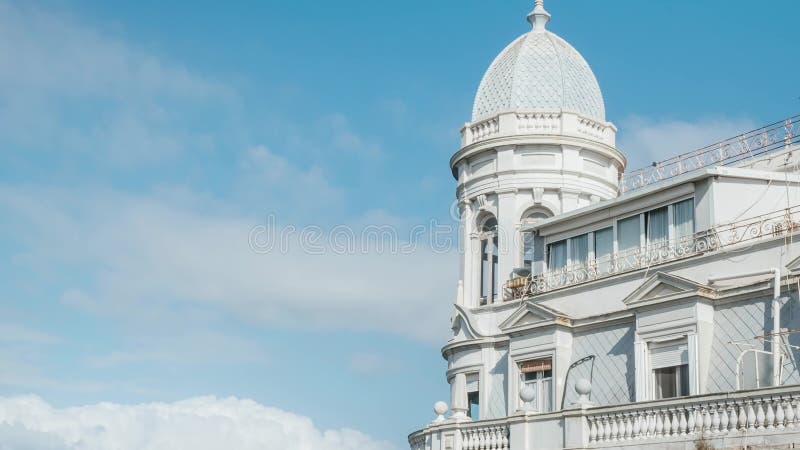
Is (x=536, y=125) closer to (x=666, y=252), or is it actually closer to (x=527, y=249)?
(x=527, y=249)

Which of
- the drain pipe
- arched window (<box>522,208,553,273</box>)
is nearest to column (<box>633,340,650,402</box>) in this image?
the drain pipe

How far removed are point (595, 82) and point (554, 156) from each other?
5.22m

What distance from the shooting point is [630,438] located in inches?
1185

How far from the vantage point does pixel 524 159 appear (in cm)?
4491

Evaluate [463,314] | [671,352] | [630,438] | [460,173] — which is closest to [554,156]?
[460,173]

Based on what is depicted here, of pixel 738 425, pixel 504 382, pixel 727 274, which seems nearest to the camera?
pixel 738 425

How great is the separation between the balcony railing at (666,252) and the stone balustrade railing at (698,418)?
6627 millimetres

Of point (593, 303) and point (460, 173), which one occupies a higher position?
point (460, 173)

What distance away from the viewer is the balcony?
1037 inches

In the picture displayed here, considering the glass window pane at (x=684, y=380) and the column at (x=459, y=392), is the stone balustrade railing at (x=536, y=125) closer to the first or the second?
the column at (x=459, y=392)

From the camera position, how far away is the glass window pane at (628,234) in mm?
38562

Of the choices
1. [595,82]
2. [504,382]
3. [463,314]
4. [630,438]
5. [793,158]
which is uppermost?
[595,82]

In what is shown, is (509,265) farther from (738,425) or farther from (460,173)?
(738,425)

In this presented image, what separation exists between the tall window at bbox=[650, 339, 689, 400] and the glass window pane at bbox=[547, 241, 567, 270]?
7213mm
